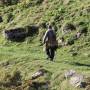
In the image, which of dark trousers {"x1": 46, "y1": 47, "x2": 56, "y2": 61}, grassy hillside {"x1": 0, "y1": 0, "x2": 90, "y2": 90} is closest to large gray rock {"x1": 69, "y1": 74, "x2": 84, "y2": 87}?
grassy hillside {"x1": 0, "y1": 0, "x2": 90, "y2": 90}

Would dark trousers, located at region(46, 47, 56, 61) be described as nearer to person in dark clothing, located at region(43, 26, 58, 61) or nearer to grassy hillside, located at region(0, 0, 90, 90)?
person in dark clothing, located at region(43, 26, 58, 61)

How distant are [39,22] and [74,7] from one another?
2.93m

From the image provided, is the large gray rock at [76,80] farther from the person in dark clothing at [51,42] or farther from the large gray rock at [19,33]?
the large gray rock at [19,33]

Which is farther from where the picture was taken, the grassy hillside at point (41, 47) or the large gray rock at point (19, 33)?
the large gray rock at point (19, 33)

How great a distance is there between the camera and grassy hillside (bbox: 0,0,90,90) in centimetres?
2113

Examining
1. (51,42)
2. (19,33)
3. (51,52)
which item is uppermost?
(51,42)

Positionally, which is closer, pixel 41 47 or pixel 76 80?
pixel 76 80

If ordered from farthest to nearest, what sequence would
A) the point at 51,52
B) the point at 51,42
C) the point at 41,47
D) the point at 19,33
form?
→ the point at 19,33, the point at 41,47, the point at 51,52, the point at 51,42

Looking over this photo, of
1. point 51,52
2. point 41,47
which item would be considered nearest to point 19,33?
point 41,47

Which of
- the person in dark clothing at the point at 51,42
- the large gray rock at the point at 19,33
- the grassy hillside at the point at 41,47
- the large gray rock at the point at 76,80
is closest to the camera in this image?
the large gray rock at the point at 76,80

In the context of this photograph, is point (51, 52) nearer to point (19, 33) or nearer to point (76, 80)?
point (76, 80)

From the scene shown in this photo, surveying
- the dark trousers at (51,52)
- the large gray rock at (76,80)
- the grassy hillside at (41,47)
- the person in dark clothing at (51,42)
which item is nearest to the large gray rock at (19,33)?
the grassy hillside at (41,47)

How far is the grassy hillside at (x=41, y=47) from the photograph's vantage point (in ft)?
69.3

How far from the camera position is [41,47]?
28.7m
